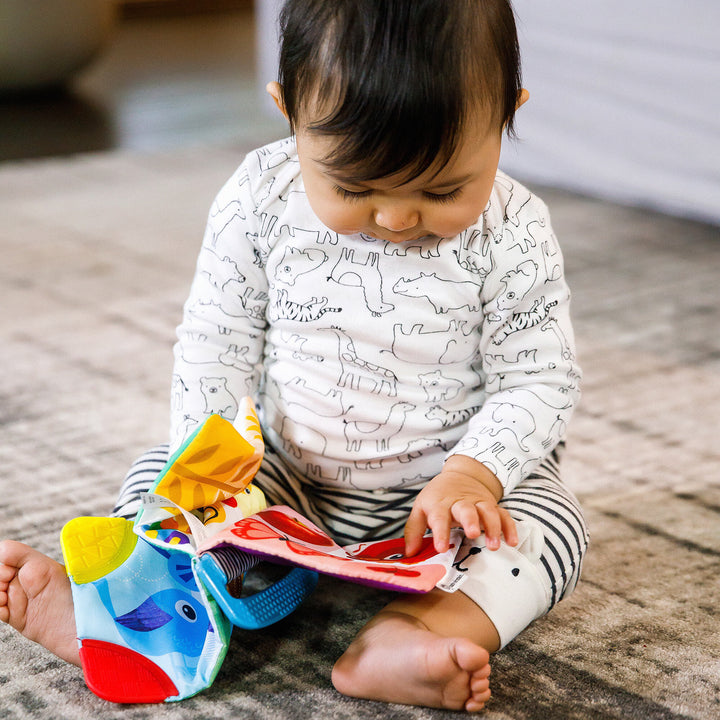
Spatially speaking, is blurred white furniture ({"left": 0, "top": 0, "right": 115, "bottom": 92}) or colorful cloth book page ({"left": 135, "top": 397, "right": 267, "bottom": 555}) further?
blurred white furniture ({"left": 0, "top": 0, "right": 115, "bottom": 92})

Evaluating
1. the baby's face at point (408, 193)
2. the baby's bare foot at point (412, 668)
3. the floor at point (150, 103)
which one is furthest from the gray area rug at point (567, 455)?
the floor at point (150, 103)

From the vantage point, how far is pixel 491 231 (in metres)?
0.66

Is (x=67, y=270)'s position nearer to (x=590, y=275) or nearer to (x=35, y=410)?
(x=35, y=410)

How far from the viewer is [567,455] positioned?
0.91 metres

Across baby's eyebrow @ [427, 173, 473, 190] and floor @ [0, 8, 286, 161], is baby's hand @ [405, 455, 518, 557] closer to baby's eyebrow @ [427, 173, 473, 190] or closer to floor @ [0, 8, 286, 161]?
baby's eyebrow @ [427, 173, 473, 190]

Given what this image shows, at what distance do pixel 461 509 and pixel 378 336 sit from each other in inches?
5.7

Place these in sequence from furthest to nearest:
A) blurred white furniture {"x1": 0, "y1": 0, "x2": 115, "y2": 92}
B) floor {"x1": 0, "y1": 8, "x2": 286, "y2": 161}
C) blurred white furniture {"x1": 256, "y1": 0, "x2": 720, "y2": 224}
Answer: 1. blurred white furniture {"x1": 0, "y1": 0, "x2": 115, "y2": 92}
2. floor {"x1": 0, "y1": 8, "x2": 286, "y2": 161}
3. blurred white furniture {"x1": 256, "y1": 0, "x2": 720, "y2": 224}

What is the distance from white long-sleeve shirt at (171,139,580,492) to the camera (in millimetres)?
665

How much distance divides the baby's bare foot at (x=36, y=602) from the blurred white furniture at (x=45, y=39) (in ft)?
8.39

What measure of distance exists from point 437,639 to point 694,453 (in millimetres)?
458

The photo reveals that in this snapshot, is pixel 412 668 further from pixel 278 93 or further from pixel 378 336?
pixel 278 93

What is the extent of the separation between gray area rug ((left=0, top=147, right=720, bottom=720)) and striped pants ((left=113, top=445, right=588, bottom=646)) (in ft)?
0.12

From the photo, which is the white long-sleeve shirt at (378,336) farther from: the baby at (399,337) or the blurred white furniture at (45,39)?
the blurred white furniture at (45,39)

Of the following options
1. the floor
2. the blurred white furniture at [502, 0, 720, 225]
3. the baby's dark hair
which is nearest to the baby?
the baby's dark hair
